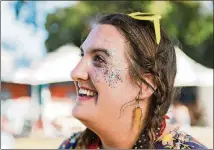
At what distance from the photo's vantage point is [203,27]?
11812mm

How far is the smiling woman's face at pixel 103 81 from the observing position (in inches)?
55.7

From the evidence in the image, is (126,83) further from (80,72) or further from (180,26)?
(180,26)

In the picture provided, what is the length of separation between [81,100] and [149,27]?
0.38m

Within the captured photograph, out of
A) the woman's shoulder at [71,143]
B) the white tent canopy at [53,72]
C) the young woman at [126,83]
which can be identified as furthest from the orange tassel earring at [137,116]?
the white tent canopy at [53,72]

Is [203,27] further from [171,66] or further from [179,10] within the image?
[171,66]

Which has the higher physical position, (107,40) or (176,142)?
(107,40)

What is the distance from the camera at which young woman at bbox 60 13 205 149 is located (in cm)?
144

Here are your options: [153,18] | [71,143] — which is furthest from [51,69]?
[153,18]

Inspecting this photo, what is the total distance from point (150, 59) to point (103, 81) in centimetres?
20

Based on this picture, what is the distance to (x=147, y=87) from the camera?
4.99ft

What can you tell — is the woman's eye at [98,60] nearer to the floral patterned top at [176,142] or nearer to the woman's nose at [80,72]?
the woman's nose at [80,72]

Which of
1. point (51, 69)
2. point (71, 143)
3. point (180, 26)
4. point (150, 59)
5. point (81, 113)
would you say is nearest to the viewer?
point (81, 113)

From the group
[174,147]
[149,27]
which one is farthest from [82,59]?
[174,147]

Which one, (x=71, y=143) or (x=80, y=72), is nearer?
(x=80, y=72)
